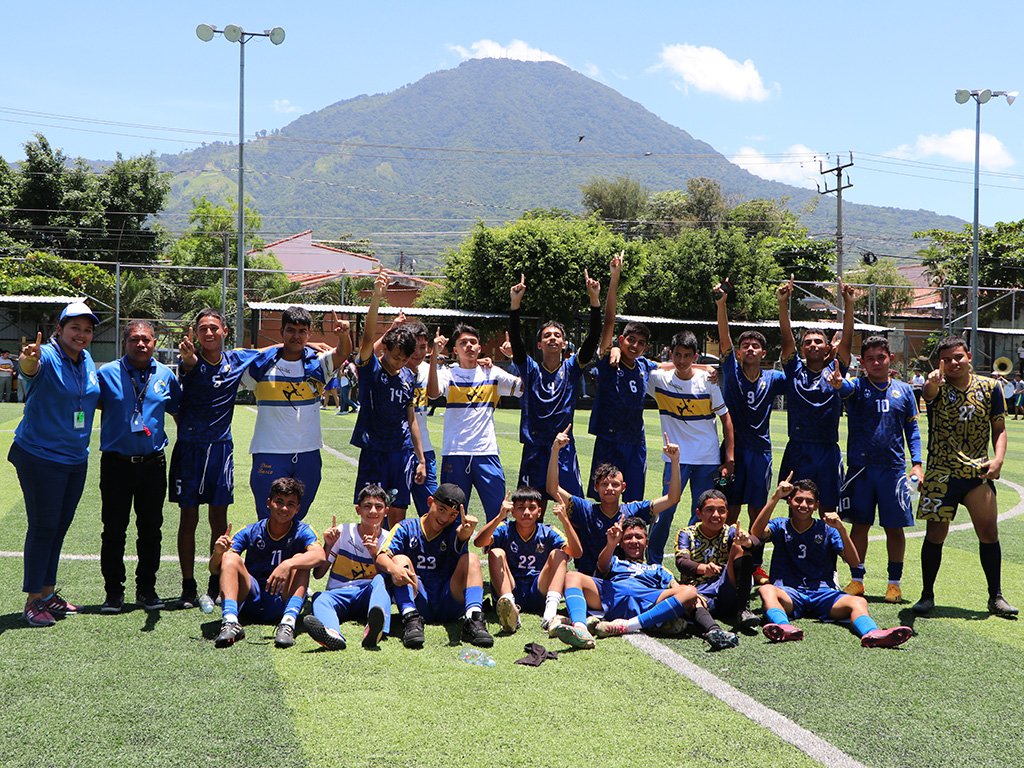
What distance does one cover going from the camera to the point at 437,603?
541 cm

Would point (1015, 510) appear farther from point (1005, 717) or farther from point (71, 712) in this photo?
point (71, 712)

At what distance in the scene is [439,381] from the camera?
647 centimetres

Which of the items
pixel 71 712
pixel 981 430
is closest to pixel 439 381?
pixel 71 712

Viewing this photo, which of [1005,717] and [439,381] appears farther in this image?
[439,381]

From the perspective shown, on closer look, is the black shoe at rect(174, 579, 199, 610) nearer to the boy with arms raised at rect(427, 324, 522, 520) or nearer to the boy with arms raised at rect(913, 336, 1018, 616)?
the boy with arms raised at rect(427, 324, 522, 520)

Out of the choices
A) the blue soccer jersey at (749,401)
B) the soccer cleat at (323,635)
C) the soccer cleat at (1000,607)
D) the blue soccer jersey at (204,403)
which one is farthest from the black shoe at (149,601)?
the soccer cleat at (1000,607)

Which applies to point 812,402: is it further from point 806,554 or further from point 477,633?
point 477,633

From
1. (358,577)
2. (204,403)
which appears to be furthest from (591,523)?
(204,403)

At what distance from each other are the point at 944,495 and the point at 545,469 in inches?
113

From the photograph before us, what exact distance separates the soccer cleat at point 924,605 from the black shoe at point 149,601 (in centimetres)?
521

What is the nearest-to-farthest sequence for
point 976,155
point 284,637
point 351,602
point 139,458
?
point 284,637 → point 351,602 → point 139,458 → point 976,155

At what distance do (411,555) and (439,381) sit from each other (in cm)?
155

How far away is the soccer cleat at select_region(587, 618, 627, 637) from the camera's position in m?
5.20

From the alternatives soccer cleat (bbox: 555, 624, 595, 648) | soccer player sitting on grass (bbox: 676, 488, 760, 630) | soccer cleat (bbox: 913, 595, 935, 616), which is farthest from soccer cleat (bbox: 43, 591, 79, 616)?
soccer cleat (bbox: 913, 595, 935, 616)
